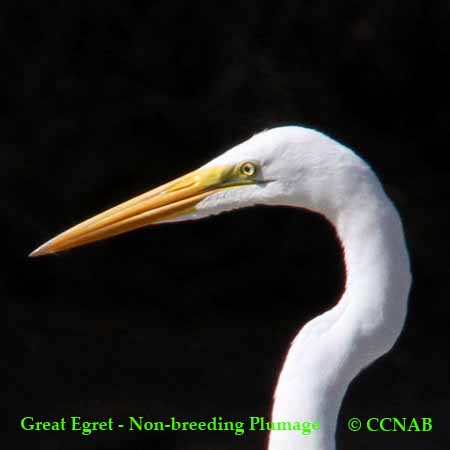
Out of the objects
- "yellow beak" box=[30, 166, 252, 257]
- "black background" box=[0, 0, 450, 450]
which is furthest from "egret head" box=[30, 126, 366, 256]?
"black background" box=[0, 0, 450, 450]

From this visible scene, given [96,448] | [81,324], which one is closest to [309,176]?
[96,448]

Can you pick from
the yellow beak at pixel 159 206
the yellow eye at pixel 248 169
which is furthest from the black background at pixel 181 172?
the yellow eye at pixel 248 169

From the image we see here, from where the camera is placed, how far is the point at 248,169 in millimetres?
3330

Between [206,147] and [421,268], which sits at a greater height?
[206,147]

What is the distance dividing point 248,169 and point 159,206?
31 cm

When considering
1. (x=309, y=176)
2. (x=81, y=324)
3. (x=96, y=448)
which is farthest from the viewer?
(x=81, y=324)

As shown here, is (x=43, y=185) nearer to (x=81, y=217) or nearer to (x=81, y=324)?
(x=81, y=217)

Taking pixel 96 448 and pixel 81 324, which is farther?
pixel 81 324

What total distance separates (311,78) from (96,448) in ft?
7.30

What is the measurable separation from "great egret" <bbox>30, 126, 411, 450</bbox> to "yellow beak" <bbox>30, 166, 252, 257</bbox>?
0.10m

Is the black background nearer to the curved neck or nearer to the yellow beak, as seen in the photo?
the yellow beak

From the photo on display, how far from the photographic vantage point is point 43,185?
23.9 feet

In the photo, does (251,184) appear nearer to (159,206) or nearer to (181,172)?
(159,206)

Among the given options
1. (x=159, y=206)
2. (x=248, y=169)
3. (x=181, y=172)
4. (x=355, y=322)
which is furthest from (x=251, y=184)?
(x=181, y=172)
